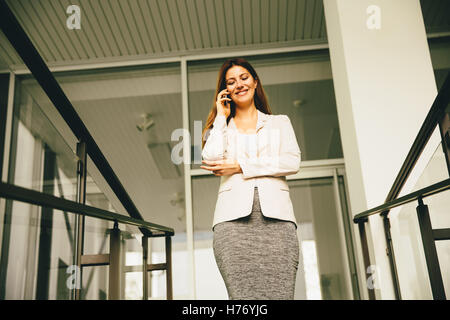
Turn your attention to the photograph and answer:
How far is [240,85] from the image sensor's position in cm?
208

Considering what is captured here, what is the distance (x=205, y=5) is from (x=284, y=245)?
3015 mm

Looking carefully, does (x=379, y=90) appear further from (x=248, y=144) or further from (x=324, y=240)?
(x=324, y=240)

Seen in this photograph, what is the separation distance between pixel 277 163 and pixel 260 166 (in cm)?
7

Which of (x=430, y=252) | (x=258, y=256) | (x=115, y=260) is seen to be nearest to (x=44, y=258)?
(x=115, y=260)

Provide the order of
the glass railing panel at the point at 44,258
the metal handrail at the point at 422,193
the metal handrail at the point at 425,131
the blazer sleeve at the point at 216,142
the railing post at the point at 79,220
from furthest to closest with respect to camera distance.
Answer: the blazer sleeve at the point at 216,142 < the railing post at the point at 79,220 < the metal handrail at the point at 422,193 < the metal handrail at the point at 425,131 < the glass railing panel at the point at 44,258

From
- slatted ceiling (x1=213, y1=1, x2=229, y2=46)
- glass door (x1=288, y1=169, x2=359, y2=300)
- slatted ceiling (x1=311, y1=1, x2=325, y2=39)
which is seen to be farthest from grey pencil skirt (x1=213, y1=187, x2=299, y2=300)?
slatted ceiling (x1=311, y1=1, x2=325, y2=39)

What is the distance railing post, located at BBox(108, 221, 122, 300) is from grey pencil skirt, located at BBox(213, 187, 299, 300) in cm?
42

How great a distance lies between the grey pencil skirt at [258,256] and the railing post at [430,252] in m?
0.53

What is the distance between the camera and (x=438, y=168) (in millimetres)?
1865

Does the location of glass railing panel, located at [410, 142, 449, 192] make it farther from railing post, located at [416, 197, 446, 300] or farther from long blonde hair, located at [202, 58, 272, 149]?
long blonde hair, located at [202, 58, 272, 149]

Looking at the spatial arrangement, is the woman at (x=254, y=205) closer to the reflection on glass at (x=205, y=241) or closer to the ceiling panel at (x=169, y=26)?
the reflection on glass at (x=205, y=241)

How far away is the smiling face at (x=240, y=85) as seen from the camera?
2082 millimetres

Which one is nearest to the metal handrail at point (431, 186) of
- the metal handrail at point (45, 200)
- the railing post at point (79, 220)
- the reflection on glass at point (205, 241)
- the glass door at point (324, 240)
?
the metal handrail at point (45, 200)

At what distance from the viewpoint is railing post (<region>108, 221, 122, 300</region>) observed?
1.86 meters
